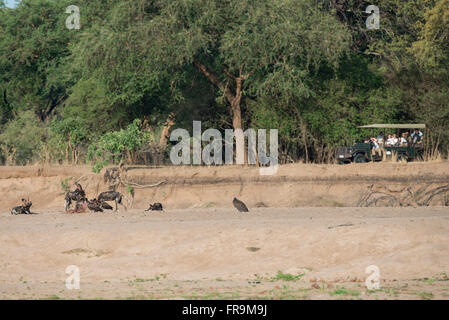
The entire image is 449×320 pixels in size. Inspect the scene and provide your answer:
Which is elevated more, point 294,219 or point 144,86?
point 144,86

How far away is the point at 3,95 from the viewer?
155 feet

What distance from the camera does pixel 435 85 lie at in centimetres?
3594

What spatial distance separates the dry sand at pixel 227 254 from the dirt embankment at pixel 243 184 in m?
3.22

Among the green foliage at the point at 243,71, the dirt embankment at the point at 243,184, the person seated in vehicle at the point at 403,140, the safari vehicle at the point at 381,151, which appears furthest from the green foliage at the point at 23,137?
the person seated in vehicle at the point at 403,140

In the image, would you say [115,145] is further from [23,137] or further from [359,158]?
[23,137]

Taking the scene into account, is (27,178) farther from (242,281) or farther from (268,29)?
(242,281)

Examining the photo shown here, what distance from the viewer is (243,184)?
1207 inches

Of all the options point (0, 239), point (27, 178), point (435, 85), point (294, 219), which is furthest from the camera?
point (435, 85)

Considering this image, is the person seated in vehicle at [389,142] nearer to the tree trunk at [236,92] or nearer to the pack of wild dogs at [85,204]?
the tree trunk at [236,92]

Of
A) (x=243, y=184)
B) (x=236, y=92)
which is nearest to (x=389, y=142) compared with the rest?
(x=243, y=184)

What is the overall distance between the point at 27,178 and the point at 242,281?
18836 millimetres

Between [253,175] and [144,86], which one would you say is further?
[144,86]
